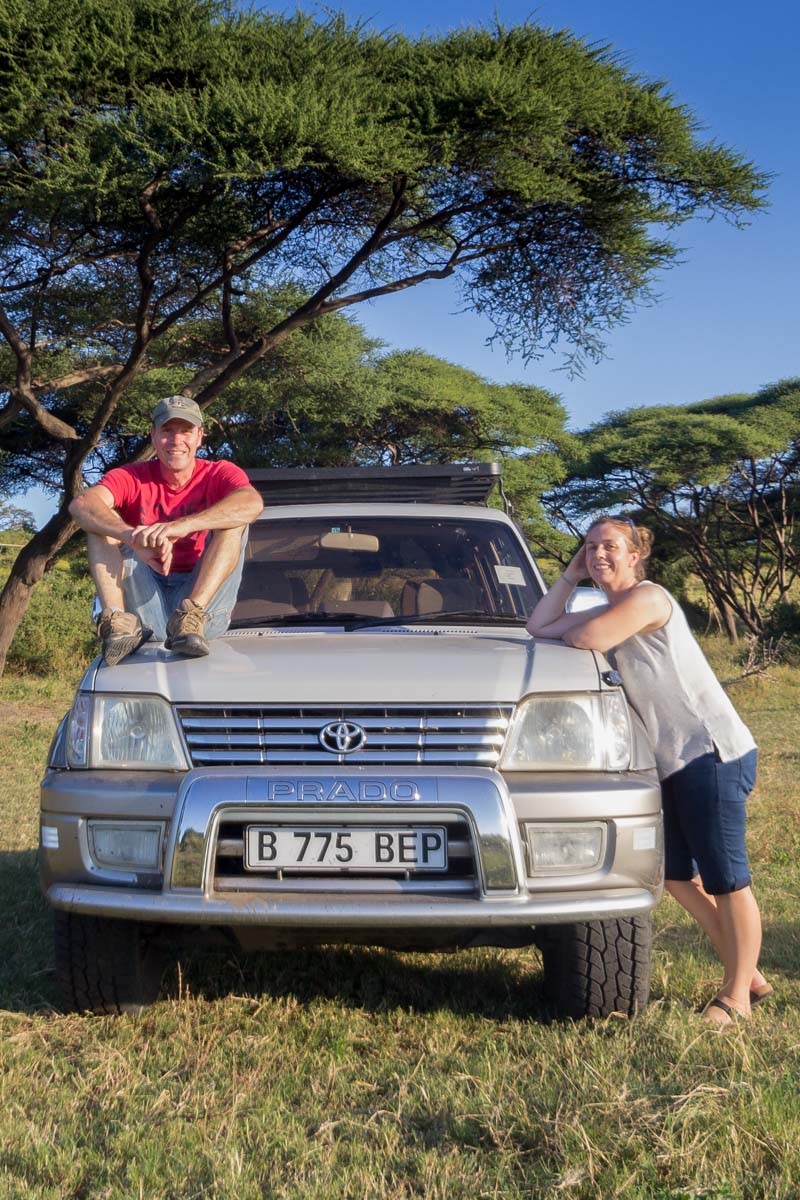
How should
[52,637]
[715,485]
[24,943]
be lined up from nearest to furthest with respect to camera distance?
[24,943]
[52,637]
[715,485]

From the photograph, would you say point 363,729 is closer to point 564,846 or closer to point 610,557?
point 564,846

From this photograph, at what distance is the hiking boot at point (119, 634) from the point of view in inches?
135

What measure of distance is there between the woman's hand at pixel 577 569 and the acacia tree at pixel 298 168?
23.2 ft

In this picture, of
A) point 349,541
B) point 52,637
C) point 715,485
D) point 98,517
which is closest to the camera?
point 98,517

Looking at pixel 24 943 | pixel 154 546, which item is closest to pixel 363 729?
pixel 154 546

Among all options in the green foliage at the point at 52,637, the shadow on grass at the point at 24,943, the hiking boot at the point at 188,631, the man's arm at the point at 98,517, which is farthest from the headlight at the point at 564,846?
the green foliage at the point at 52,637

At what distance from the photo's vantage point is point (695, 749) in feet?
11.7

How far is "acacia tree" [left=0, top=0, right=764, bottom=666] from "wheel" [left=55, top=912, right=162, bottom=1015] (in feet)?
25.7

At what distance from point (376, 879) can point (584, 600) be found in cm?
128

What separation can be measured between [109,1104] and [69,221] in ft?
32.4

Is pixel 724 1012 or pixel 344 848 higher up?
pixel 344 848

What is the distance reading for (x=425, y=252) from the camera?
42.9 ft

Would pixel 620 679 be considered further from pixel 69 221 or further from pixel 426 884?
pixel 69 221

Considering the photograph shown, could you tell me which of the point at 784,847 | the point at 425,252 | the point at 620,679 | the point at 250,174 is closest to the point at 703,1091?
the point at 620,679
